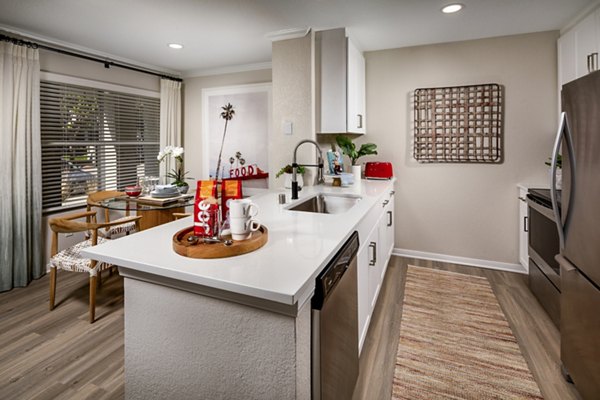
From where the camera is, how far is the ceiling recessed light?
99.0 inches

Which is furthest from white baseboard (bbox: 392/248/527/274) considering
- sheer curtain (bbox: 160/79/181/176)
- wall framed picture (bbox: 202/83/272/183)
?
sheer curtain (bbox: 160/79/181/176)

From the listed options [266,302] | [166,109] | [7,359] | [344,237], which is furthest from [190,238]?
[166,109]

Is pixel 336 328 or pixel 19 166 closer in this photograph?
pixel 336 328

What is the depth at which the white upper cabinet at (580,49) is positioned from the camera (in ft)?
8.00

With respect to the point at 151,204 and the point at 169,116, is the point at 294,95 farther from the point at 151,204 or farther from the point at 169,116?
the point at 169,116

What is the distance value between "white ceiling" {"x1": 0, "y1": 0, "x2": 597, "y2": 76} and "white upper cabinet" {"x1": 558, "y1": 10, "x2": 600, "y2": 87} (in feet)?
0.45

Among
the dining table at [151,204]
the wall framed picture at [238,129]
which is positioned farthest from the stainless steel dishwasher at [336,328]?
the wall framed picture at [238,129]

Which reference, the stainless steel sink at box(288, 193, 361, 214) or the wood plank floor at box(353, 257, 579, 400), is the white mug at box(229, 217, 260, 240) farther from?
the stainless steel sink at box(288, 193, 361, 214)

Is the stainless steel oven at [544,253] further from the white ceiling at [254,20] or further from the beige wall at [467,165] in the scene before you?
the white ceiling at [254,20]

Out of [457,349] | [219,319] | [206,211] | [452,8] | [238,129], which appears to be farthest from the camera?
[238,129]

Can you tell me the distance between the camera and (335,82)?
10.2 feet

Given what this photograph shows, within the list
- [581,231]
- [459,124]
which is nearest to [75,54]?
[459,124]

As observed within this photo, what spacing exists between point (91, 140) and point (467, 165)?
4.13 meters

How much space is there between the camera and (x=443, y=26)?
2961mm
